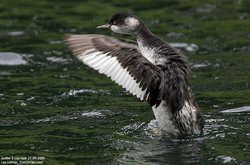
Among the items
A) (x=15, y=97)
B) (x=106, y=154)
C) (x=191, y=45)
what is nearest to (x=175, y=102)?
(x=106, y=154)

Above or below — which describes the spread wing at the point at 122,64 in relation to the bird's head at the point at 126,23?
below

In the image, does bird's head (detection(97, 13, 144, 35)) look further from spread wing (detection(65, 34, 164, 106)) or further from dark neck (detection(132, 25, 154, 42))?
spread wing (detection(65, 34, 164, 106))

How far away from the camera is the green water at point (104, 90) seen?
9.82 m

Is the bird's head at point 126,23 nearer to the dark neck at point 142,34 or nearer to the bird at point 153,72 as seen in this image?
the dark neck at point 142,34

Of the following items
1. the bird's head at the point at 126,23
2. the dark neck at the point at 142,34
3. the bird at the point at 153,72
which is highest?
the bird's head at the point at 126,23

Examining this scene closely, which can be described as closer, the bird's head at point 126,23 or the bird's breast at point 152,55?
the bird's breast at point 152,55

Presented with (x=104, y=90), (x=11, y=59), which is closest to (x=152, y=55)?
(x=104, y=90)

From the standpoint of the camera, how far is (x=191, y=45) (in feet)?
54.2

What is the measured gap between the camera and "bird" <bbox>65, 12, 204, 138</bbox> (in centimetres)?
996

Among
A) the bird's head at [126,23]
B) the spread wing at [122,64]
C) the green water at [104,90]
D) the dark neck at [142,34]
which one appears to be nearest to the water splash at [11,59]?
the green water at [104,90]

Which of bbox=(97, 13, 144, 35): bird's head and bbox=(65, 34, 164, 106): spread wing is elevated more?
bbox=(97, 13, 144, 35): bird's head

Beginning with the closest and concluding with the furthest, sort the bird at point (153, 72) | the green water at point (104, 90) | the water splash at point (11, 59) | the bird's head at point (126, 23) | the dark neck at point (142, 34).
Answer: the green water at point (104, 90), the bird at point (153, 72), the dark neck at point (142, 34), the bird's head at point (126, 23), the water splash at point (11, 59)

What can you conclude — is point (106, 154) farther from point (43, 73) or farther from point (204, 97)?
point (43, 73)

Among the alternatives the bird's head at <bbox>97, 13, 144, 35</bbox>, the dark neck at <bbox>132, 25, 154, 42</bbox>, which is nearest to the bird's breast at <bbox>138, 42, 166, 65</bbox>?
the dark neck at <bbox>132, 25, 154, 42</bbox>
